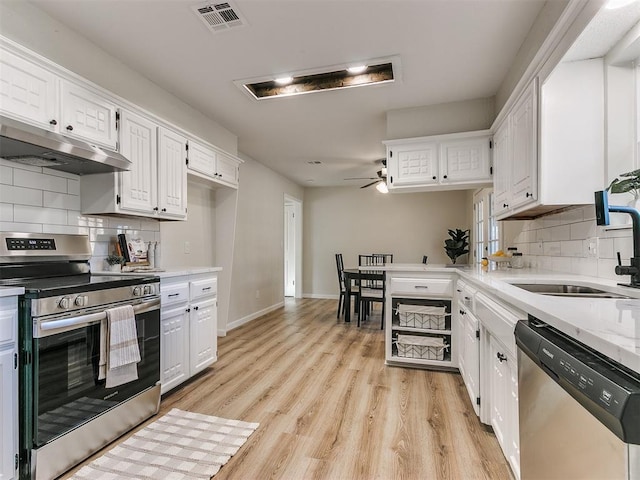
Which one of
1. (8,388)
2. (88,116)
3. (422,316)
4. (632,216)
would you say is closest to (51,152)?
(88,116)

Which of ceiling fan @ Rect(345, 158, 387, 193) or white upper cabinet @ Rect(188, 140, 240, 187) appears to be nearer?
white upper cabinet @ Rect(188, 140, 240, 187)

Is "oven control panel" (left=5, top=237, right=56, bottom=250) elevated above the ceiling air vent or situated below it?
below

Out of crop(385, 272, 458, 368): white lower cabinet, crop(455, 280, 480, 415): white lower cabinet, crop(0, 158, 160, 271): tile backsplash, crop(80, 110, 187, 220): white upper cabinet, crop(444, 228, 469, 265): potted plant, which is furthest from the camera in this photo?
crop(444, 228, 469, 265): potted plant

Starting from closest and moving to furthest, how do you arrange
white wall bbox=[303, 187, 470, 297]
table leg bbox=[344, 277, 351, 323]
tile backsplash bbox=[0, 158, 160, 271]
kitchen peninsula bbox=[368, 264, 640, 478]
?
kitchen peninsula bbox=[368, 264, 640, 478], tile backsplash bbox=[0, 158, 160, 271], table leg bbox=[344, 277, 351, 323], white wall bbox=[303, 187, 470, 297]

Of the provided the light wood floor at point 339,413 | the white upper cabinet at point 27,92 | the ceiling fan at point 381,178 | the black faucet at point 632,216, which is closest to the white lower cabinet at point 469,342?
the light wood floor at point 339,413

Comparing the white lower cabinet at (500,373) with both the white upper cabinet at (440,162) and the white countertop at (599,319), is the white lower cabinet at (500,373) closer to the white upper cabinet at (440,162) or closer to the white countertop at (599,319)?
the white countertop at (599,319)

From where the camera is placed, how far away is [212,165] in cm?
346

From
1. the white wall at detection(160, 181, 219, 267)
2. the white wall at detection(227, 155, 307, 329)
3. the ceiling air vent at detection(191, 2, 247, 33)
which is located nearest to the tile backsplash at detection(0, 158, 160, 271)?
the white wall at detection(160, 181, 219, 267)

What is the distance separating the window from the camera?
158 inches

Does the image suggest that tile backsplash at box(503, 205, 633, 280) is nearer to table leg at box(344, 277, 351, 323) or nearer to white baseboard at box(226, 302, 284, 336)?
table leg at box(344, 277, 351, 323)

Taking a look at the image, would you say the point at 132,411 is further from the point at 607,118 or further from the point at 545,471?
the point at 607,118

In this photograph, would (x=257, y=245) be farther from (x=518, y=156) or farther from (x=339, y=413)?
(x=518, y=156)

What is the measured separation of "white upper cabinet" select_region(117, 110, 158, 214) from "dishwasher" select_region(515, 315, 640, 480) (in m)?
2.54

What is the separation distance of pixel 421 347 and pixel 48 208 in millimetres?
3102
